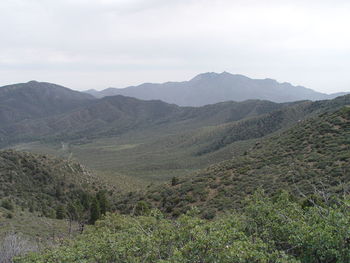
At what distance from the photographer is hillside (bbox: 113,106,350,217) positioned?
65.7 ft

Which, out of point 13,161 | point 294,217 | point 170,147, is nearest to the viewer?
point 294,217

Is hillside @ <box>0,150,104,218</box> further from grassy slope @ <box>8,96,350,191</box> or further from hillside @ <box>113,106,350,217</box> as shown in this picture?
grassy slope @ <box>8,96,350,191</box>

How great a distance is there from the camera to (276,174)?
23.3 meters

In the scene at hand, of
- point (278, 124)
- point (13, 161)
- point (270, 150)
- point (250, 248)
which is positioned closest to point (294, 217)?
point (250, 248)

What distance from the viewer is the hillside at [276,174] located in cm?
2002

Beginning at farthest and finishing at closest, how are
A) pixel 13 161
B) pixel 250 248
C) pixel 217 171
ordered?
pixel 13 161, pixel 217 171, pixel 250 248

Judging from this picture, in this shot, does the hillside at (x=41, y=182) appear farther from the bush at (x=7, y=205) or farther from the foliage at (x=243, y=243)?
the foliage at (x=243, y=243)

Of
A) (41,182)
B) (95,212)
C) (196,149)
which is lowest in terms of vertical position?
(196,149)

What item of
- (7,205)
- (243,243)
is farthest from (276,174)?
(7,205)

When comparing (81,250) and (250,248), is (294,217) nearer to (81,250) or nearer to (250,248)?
(250,248)

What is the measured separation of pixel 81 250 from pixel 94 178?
36.9 meters

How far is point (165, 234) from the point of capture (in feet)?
26.7

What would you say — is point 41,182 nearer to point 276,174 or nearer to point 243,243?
point 276,174

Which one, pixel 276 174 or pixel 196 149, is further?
pixel 196 149
